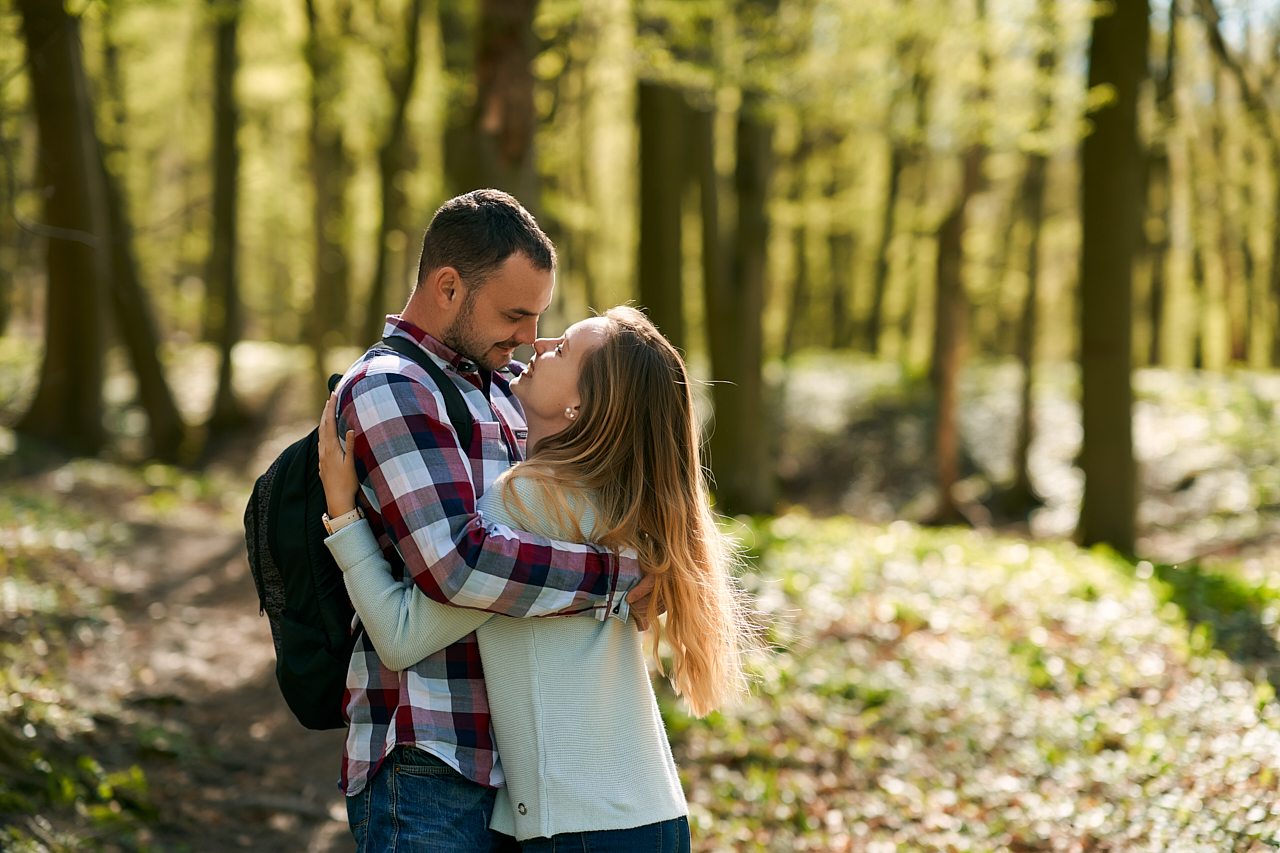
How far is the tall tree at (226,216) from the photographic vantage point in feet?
53.0

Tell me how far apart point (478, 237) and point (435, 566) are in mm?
738

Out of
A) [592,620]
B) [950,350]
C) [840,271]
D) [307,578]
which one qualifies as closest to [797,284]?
[840,271]

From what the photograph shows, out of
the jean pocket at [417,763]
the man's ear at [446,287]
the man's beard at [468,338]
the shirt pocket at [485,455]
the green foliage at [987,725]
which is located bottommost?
the green foliage at [987,725]

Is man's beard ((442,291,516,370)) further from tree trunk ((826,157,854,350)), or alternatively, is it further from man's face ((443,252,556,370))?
tree trunk ((826,157,854,350))

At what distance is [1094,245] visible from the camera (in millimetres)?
10359

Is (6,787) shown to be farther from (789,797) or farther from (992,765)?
(992,765)

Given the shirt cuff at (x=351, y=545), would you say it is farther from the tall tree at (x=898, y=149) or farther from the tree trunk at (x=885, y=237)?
the tree trunk at (x=885, y=237)

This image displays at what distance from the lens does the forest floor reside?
4.61 m

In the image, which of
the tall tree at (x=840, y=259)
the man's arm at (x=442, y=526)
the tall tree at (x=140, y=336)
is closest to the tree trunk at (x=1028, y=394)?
the tall tree at (x=840, y=259)

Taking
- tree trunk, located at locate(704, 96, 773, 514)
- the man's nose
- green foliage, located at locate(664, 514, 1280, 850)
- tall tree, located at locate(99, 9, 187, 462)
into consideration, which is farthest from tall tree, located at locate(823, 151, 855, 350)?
the man's nose

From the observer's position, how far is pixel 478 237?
2.18 meters

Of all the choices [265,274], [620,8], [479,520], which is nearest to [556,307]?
[620,8]

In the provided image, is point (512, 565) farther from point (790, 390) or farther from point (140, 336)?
point (790, 390)

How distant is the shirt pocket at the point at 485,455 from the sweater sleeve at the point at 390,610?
10.5 inches
